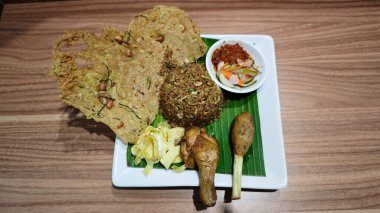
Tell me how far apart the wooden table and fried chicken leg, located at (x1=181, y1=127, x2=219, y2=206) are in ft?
1.24

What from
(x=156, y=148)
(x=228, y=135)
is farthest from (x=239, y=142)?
(x=156, y=148)

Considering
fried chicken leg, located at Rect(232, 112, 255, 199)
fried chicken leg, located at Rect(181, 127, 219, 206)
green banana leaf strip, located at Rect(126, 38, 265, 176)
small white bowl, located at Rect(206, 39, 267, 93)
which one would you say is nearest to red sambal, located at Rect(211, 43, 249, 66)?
small white bowl, located at Rect(206, 39, 267, 93)

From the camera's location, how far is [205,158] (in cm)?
237

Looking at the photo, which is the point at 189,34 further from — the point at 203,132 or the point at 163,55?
the point at 203,132

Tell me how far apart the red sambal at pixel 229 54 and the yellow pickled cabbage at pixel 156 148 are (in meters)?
0.90

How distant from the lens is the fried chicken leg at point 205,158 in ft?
7.70

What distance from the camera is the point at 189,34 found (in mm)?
2867

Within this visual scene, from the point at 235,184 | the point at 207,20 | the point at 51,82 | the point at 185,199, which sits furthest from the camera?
the point at 207,20

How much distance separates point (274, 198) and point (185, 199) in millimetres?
886

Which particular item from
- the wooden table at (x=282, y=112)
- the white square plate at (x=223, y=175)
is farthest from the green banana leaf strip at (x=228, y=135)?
the wooden table at (x=282, y=112)

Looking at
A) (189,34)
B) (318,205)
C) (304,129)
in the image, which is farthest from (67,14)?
(318,205)

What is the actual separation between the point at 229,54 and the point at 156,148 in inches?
47.6

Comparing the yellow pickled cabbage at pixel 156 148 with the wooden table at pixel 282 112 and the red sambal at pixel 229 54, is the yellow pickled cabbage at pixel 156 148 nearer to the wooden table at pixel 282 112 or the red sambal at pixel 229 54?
the wooden table at pixel 282 112

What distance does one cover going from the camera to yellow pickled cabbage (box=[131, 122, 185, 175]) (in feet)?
8.27
